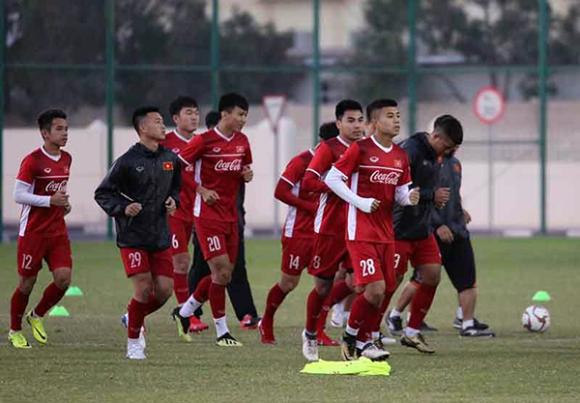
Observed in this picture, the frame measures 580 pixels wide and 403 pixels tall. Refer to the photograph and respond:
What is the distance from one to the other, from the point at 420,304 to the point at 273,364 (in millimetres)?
2085

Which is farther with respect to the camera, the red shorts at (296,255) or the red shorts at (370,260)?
the red shorts at (296,255)

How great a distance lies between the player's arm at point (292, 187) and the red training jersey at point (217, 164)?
51 centimetres

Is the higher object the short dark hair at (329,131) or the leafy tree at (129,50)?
the leafy tree at (129,50)

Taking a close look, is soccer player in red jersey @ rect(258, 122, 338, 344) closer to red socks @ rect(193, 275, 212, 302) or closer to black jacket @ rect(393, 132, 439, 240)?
red socks @ rect(193, 275, 212, 302)

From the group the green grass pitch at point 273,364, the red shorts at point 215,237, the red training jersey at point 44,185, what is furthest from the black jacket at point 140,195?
the red shorts at point 215,237

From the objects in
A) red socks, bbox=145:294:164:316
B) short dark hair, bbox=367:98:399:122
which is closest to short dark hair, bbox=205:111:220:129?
red socks, bbox=145:294:164:316

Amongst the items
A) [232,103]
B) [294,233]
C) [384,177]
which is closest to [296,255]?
[294,233]

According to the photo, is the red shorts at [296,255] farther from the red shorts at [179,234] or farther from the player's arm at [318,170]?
the red shorts at [179,234]

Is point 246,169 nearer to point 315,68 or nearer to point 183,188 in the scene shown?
point 183,188

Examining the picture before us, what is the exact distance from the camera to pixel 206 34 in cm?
3356

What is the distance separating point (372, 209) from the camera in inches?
476

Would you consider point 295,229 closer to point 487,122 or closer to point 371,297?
point 371,297

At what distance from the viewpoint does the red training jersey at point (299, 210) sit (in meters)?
14.3

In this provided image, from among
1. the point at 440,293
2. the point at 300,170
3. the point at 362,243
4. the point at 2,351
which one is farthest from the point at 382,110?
the point at 440,293
